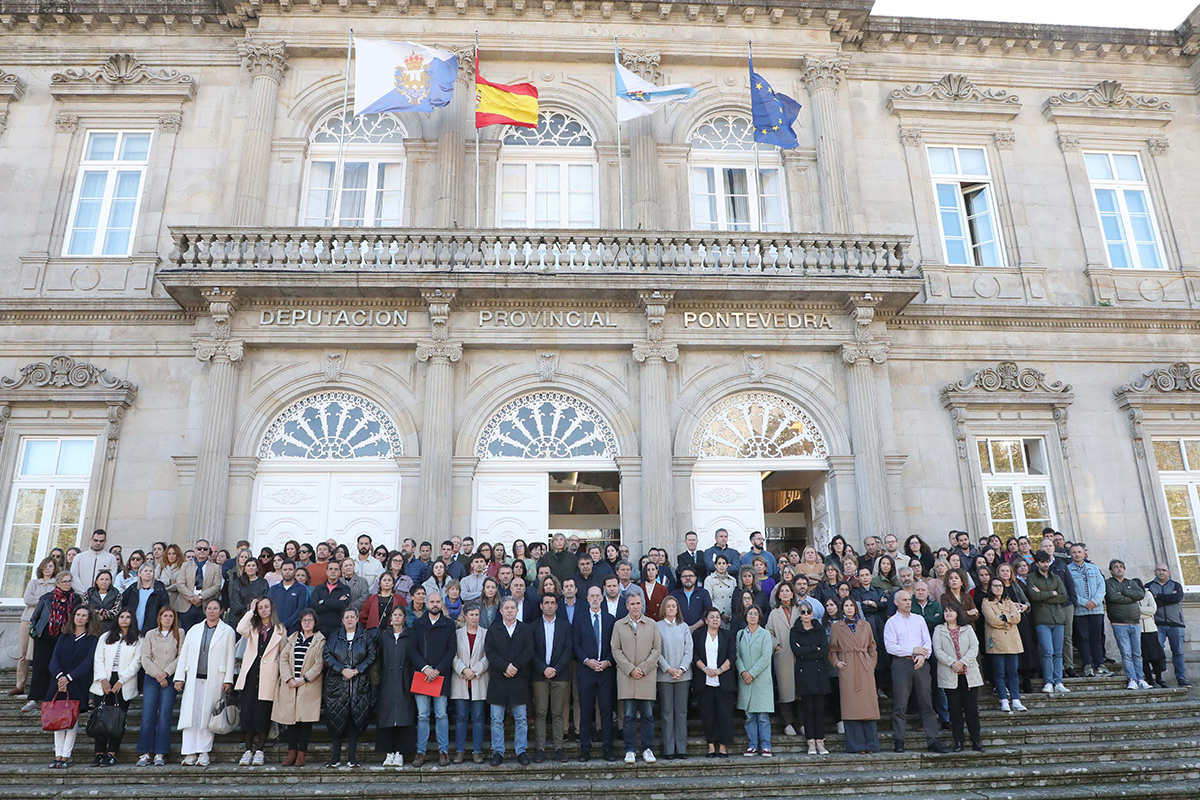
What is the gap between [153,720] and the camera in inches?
319

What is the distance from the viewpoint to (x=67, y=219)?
1438 centimetres

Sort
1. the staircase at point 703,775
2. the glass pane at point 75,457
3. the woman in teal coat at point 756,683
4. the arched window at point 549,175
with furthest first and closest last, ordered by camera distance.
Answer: the arched window at point 549,175, the glass pane at point 75,457, the woman in teal coat at point 756,683, the staircase at point 703,775

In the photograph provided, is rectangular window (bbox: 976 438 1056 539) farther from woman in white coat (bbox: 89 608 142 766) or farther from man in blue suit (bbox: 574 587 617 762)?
woman in white coat (bbox: 89 608 142 766)

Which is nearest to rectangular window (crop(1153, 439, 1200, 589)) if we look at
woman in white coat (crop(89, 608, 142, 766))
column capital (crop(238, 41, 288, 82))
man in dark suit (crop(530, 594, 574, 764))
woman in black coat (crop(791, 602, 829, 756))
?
woman in black coat (crop(791, 602, 829, 756))

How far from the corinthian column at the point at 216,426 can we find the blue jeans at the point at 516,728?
636 centimetres

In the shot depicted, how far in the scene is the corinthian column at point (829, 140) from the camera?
580 inches

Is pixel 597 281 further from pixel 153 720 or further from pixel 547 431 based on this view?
pixel 153 720

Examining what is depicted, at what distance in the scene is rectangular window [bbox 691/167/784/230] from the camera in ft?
49.9

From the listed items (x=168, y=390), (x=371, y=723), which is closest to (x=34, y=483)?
(x=168, y=390)

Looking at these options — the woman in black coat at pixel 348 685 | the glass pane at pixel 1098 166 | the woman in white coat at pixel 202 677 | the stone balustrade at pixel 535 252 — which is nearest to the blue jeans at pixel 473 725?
the woman in black coat at pixel 348 685

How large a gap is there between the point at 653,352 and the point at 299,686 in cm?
747

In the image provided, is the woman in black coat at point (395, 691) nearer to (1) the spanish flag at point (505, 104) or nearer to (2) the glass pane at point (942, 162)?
(1) the spanish flag at point (505, 104)

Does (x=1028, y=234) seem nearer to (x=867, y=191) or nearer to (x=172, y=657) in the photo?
(x=867, y=191)

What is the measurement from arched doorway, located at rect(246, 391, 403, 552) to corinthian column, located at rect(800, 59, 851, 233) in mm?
8522
